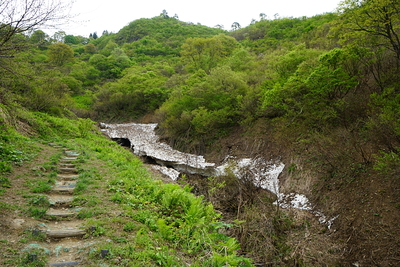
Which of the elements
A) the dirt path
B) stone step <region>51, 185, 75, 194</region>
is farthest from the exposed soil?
stone step <region>51, 185, 75, 194</region>

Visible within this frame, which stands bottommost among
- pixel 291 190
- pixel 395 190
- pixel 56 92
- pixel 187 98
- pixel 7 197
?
pixel 291 190

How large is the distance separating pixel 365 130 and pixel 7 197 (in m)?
13.3

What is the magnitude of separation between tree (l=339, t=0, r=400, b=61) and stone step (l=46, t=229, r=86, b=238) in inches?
517

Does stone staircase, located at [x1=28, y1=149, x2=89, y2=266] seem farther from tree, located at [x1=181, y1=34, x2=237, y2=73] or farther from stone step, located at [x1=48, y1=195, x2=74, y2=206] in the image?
tree, located at [x1=181, y1=34, x2=237, y2=73]

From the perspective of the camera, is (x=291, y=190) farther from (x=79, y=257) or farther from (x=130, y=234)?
(x=79, y=257)

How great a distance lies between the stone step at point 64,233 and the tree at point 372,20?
1312 centimetres

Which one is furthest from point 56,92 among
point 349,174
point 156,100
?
point 349,174

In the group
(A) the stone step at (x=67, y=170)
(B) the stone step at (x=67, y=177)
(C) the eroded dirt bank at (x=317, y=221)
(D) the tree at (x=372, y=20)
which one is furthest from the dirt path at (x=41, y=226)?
(D) the tree at (x=372, y=20)

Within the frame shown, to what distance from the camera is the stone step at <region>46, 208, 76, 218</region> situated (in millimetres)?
4672

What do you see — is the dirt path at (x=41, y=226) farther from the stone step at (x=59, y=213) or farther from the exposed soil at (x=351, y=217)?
the exposed soil at (x=351, y=217)

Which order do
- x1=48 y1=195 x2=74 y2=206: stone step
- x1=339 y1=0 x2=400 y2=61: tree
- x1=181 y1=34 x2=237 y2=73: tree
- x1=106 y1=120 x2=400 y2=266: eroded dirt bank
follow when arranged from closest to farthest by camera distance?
x1=48 y1=195 x2=74 y2=206: stone step
x1=106 y1=120 x2=400 y2=266: eroded dirt bank
x1=339 y1=0 x2=400 y2=61: tree
x1=181 y1=34 x2=237 y2=73: tree

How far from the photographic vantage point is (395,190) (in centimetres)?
786

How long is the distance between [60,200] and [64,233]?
1532 mm

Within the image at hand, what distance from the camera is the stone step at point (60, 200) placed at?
519cm
